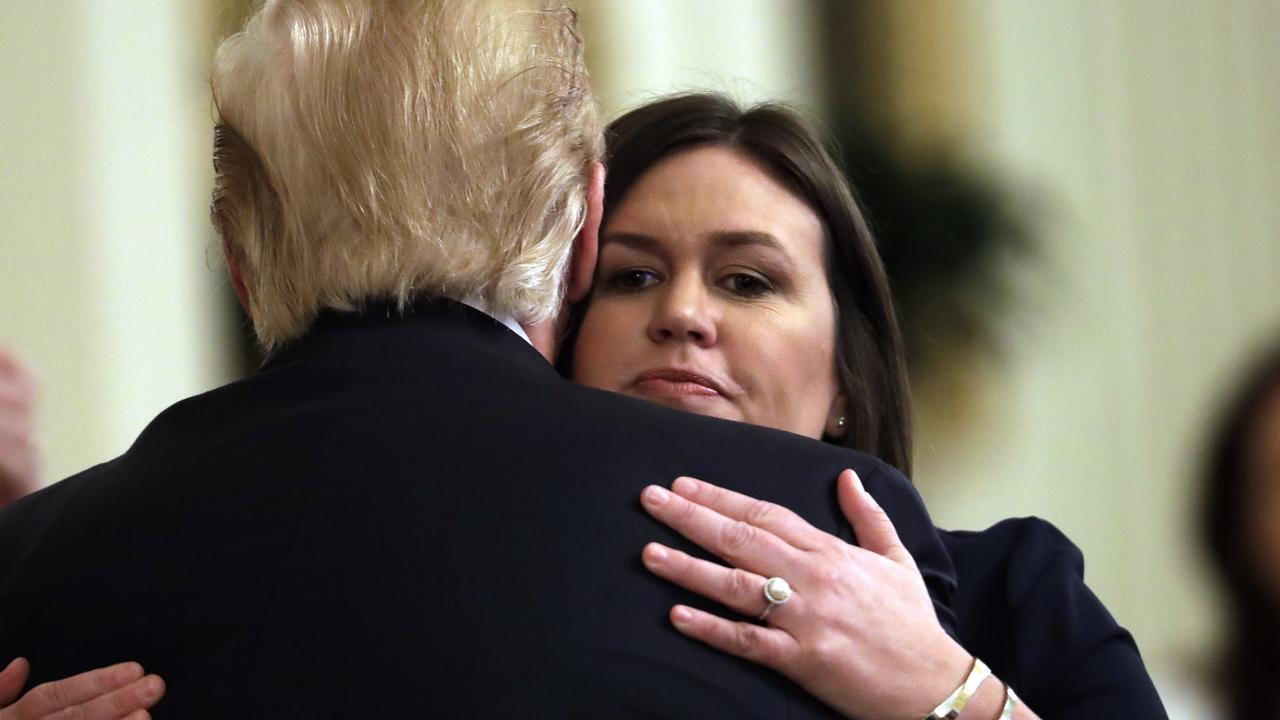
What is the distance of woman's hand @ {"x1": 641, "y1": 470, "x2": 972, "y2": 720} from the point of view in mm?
1487

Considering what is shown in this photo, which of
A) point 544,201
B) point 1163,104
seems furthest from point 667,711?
point 1163,104

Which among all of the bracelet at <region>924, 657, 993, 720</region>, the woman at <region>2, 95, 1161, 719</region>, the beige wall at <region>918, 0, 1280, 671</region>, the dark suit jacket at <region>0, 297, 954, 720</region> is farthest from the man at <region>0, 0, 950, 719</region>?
the beige wall at <region>918, 0, 1280, 671</region>

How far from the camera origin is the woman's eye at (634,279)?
260 centimetres

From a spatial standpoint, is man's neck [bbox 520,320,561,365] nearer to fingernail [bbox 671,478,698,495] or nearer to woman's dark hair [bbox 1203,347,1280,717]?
fingernail [bbox 671,478,698,495]

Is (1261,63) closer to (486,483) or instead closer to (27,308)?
(27,308)

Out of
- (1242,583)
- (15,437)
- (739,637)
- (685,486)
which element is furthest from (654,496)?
(15,437)

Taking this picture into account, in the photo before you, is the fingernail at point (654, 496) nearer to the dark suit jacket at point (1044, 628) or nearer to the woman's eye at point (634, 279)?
the dark suit jacket at point (1044, 628)

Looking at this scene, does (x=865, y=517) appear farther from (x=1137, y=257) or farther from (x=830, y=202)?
(x=1137, y=257)

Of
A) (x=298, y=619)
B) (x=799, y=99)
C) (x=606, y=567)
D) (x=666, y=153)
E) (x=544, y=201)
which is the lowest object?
(x=298, y=619)

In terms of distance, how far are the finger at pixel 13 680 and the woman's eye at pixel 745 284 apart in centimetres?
137

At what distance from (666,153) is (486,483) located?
136cm

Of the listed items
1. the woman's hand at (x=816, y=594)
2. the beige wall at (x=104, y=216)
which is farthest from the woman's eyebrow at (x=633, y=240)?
the beige wall at (x=104, y=216)

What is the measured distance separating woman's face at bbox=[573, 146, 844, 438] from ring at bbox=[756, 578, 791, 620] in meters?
0.94

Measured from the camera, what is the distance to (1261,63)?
819 cm
